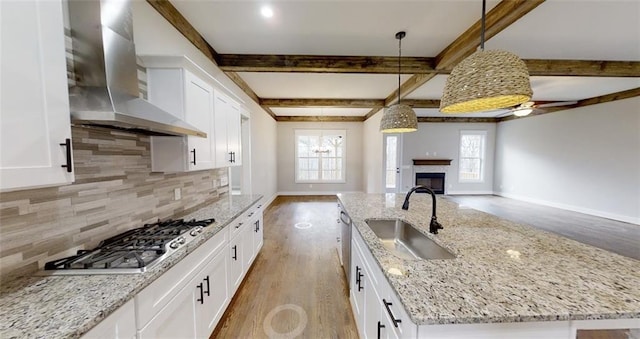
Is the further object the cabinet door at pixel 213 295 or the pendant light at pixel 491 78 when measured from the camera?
the cabinet door at pixel 213 295

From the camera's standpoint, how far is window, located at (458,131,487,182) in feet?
27.8

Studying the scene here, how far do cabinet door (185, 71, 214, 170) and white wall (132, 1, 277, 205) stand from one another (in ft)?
1.31

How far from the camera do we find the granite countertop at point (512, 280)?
81cm

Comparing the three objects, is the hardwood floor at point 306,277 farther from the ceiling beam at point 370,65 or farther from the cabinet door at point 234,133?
the ceiling beam at point 370,65

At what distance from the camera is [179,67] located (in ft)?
5.99

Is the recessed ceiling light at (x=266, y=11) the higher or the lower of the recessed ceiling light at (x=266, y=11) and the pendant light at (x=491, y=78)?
the higher

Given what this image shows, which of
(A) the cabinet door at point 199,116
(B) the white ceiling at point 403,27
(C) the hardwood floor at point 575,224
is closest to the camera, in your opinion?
(A) the cabinet door at point 199,116

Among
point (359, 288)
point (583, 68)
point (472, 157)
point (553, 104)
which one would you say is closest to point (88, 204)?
point (359, 288)

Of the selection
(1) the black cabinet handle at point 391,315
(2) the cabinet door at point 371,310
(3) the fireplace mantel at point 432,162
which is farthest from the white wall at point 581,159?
(1) the black cabinet handle at point 391,315

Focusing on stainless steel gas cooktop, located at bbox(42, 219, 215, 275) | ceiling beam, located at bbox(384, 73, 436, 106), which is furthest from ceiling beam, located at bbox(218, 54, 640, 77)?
stainless steel gas cooktop, located at bbox(42, 219, 215, 275)

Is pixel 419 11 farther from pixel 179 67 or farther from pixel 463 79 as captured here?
pixel 179 67

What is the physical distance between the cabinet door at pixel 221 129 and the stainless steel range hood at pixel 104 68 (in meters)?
0.97

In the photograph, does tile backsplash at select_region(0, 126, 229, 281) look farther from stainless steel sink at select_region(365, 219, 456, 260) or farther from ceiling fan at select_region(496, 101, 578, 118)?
ceiling fan at select_region(496, 101, 578, 118)

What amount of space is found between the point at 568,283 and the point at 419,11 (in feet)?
8.30
